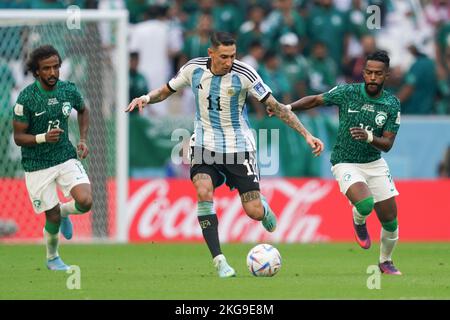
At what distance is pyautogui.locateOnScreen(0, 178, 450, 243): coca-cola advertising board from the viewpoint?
19.0 m

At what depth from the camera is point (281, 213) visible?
1908cm

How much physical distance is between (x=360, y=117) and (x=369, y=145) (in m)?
0.34

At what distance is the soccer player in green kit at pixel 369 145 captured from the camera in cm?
1227

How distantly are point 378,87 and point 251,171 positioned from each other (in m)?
1.57

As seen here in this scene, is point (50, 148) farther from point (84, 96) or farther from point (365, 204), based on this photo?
point (84, 96)

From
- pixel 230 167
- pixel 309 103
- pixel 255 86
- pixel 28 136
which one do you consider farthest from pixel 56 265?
pixel 309 103

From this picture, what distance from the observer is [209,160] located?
12.3 m

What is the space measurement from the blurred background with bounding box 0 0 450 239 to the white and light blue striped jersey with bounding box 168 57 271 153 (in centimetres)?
684

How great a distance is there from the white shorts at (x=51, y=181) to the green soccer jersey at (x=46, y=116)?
0.07m

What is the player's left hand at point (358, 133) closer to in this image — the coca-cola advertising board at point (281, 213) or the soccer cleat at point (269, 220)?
the soccer cleat at point (269, 220)

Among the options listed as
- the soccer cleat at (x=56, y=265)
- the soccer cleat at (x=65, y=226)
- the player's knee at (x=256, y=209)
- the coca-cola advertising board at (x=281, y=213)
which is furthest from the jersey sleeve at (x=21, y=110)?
the coca-cola advertising board at (x=281, y=213)

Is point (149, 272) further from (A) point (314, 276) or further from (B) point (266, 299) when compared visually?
(B) point (266, 299)
